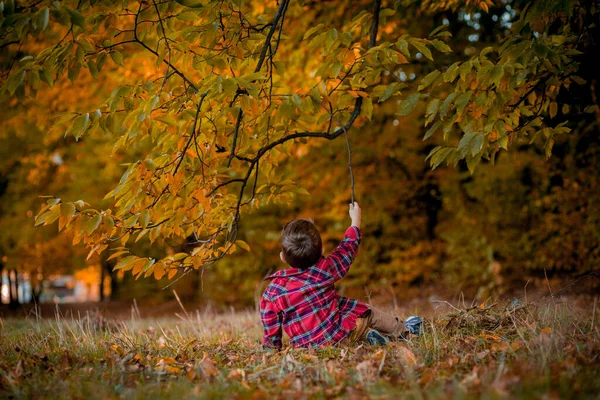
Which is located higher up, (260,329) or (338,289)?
(260,329)

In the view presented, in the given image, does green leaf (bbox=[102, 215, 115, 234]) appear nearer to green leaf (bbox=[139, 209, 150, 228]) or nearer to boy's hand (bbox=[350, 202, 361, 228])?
green leaf (bbox=[139, 209, 150, 228])

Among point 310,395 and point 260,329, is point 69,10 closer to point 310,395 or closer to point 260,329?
point 310,395

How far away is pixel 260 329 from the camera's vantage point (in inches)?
181

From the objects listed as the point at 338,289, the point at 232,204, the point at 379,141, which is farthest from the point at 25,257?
the point at 232,204

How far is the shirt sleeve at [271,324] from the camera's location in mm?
3189

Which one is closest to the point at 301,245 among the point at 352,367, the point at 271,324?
the point at 271,324

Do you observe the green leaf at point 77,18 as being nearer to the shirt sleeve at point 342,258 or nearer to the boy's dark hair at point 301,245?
the boy's dark hair at point 301,245

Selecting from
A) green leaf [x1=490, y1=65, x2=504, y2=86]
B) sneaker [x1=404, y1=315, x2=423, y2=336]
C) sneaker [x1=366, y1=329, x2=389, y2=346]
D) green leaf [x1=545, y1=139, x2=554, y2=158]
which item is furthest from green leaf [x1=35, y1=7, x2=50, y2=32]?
green leaf [x1=545, y1=139, x2=554, y2=158]

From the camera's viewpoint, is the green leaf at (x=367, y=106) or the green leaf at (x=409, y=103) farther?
the green leaf at (x=367, y=106)

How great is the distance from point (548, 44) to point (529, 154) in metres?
4.18

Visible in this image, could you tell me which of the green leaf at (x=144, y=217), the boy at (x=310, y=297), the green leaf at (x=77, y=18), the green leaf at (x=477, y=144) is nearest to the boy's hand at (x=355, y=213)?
the boy at (x=310, y=297)

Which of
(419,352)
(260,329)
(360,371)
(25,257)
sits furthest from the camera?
(25,257)

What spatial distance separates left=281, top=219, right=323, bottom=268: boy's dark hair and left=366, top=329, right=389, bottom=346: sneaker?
588mm

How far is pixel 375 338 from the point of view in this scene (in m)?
3.20
